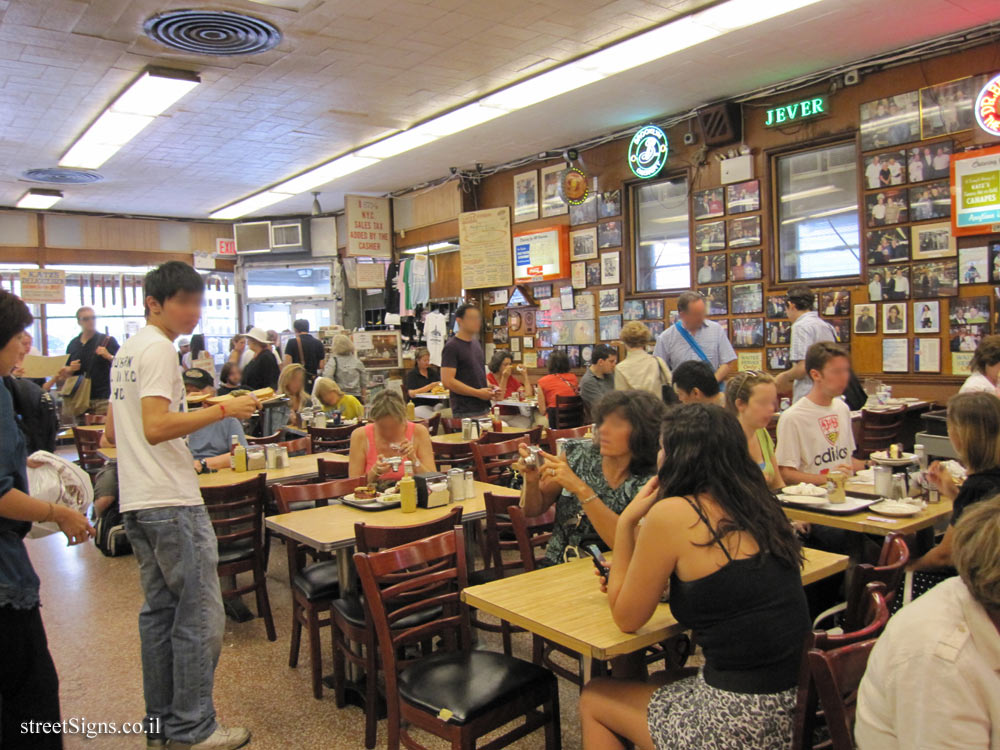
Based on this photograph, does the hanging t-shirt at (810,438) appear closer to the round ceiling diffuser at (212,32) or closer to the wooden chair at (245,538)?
the wooden chair at (245,538)

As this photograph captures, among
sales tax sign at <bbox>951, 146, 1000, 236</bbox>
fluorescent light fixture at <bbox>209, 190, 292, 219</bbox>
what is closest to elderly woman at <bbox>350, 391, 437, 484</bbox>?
sales tax sign at <bbox>951, 146, 1000, 236</bbox>

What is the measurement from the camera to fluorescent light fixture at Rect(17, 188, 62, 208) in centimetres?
1132

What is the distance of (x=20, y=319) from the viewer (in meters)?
2.43

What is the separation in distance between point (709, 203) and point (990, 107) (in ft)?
8.34

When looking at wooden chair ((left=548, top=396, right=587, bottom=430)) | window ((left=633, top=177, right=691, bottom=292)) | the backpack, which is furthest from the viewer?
window ((left=633, top=177, right=691, bottom=292))

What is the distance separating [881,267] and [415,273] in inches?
282

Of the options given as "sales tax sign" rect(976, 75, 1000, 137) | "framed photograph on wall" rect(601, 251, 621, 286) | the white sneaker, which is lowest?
the white sneaker

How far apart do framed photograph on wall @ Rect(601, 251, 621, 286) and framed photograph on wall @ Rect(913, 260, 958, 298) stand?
3227 mm

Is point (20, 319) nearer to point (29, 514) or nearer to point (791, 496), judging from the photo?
point (29, 514)

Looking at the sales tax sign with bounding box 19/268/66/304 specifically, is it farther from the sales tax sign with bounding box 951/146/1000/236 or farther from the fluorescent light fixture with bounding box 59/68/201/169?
the sales tax sign with bounding box 951/146/1000/236

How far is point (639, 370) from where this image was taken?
6.02 metres

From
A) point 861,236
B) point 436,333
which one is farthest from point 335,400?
point 861,236

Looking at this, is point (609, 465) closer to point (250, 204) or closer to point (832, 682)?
point (832, 682)

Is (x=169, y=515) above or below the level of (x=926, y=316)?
below
